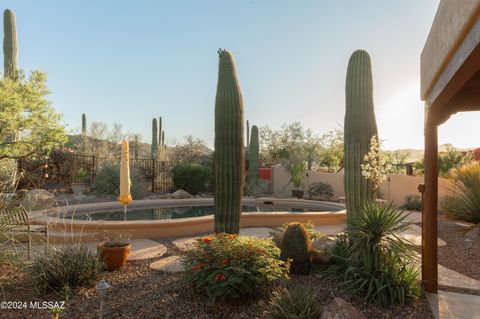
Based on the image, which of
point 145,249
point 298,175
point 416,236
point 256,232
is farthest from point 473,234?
Result: point 298,175

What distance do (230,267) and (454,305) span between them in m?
2.61

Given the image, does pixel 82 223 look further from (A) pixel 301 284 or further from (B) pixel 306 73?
(B) pixel 306 73

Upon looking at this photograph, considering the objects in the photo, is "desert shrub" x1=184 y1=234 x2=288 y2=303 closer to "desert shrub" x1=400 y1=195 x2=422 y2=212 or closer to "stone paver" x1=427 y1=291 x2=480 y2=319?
"stone paver" x1=427 y1=291 x2=480 y2=319

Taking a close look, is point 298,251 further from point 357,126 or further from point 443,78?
point 357,126

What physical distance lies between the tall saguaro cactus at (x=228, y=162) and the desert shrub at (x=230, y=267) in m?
1.71

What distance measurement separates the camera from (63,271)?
3.88m

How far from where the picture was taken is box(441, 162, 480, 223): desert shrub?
759 centimetres

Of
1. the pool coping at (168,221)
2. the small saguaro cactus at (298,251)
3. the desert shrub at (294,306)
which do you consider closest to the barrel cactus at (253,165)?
the pool coping at (168,221)

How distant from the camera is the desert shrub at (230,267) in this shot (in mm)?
3525

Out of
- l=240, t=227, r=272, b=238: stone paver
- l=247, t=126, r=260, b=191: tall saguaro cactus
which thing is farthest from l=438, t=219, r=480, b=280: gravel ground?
l=247, t=126, r=260, b=191: tall saguaro cactus

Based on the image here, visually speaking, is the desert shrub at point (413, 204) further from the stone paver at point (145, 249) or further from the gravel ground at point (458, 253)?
the stone paver at point (145, 249)

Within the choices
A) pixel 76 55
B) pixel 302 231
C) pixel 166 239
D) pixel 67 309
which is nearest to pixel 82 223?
pixel 166 239

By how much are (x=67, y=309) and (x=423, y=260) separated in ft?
14.3

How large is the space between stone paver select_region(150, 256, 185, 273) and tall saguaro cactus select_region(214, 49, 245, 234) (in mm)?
1056
